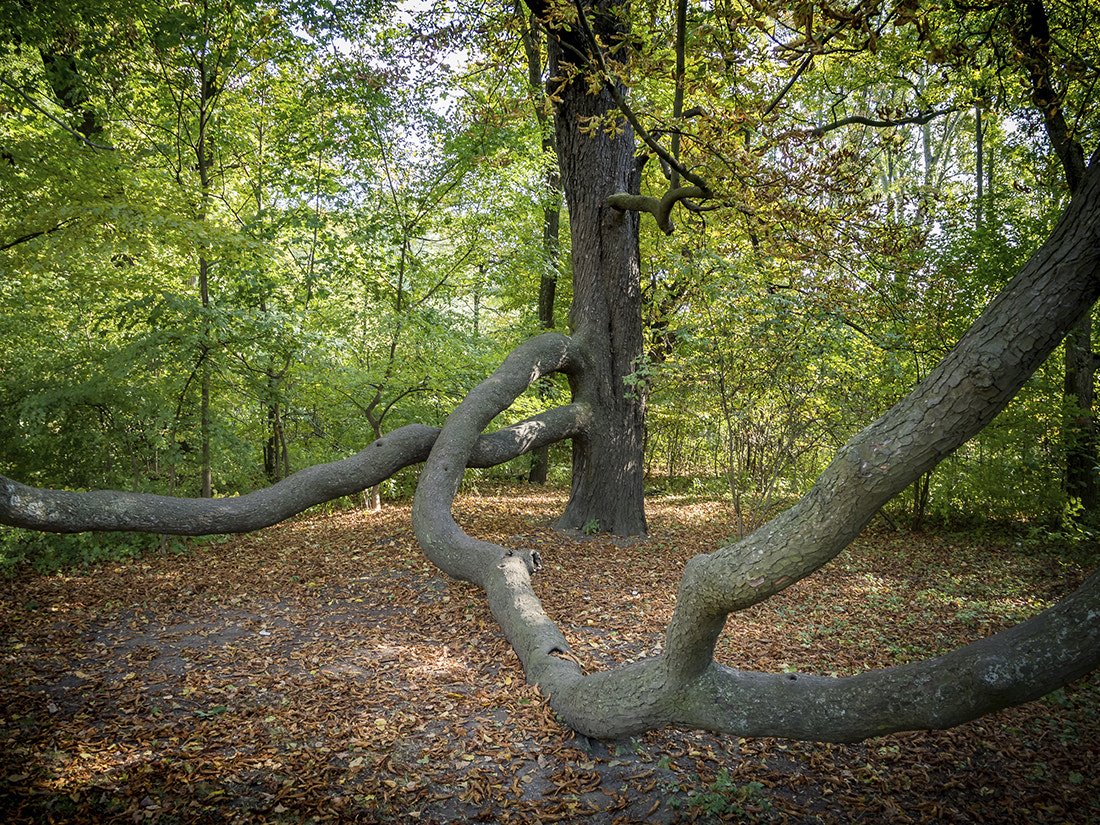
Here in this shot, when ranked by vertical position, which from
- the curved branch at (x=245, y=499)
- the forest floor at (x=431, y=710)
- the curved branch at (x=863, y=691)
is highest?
the curved branch at (x=245, y=499)

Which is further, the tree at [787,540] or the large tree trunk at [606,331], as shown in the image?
the large tree trunk at [606,331]

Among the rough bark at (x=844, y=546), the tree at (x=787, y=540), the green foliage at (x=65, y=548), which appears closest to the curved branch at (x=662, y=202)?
the tree at (x=787, y=540)

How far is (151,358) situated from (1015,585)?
10.0 m

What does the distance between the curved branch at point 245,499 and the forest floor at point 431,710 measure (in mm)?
984

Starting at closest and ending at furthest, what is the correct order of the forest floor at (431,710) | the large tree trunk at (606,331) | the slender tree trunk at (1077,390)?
1. the forest floor at (431,710)
2. the slender tree trunk at (1077,390)
3. the large tree trunk at (606,331)

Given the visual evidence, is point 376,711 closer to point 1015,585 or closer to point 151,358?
point 151,358

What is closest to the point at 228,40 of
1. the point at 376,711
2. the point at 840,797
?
the point at 376,711

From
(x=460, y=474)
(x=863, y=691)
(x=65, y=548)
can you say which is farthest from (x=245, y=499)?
(x=863, y=691)

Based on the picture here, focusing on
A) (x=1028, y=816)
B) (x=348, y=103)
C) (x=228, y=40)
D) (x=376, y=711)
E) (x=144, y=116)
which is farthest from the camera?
(x=348, y=103)

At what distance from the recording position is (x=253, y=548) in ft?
23.4

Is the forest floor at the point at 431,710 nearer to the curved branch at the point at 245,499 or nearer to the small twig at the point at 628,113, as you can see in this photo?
the curved branch at the point at 245,499

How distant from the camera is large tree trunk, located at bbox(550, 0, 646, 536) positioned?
7191 millimetres

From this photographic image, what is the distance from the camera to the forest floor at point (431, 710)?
108 inches

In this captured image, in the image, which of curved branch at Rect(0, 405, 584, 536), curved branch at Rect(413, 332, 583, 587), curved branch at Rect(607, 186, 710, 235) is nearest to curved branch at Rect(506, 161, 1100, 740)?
curved branch at Rect(413, 332, 583, 587)
